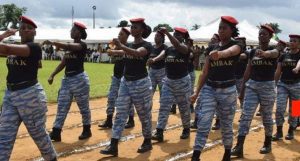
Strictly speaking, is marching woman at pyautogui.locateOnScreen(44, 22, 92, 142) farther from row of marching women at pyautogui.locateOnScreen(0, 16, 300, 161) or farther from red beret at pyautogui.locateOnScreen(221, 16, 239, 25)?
red beret at pyautogui.locateOnScreen(221, 16, 239, 25)

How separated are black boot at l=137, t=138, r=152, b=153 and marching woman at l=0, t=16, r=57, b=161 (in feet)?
7.59

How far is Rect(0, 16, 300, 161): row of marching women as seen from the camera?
20.5 feet

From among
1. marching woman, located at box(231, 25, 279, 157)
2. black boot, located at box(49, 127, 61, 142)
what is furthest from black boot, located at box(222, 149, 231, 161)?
black boot, located at box(49, 127, 61, 142)

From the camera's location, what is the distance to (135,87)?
803 cm

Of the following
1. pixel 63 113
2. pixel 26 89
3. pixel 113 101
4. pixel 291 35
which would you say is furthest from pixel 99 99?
pixel 26 89

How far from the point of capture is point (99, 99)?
1603 cm

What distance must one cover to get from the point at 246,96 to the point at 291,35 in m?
→ 2.05

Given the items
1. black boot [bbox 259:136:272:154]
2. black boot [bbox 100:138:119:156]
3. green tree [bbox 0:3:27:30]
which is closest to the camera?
black boot [bbox 100:138:119:156]

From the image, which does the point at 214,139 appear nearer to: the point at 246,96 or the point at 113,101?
the point at 246,96

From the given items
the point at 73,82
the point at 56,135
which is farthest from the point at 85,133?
the point at 73,82

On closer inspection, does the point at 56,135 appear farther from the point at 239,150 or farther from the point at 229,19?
the point at 229,19

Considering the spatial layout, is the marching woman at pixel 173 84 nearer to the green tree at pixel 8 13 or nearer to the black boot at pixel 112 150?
the black boot at pixel 112 150

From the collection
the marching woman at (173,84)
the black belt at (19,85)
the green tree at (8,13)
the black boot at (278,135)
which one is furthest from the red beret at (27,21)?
the green tree at (8,13)

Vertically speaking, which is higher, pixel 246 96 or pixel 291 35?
pixel 291 35
